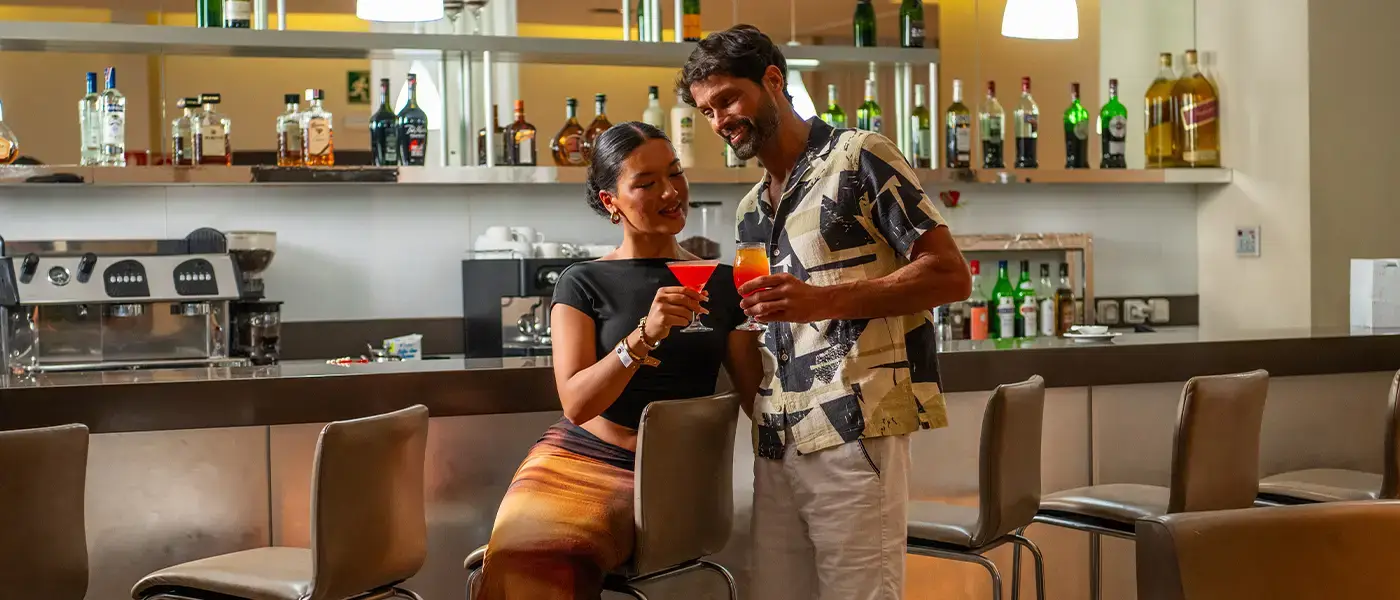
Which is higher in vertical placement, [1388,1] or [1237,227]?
[1388,1]

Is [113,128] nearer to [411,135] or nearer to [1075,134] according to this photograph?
[411,135]

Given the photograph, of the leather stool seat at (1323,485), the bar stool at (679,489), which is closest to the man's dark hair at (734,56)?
the bar stool at (679,489)

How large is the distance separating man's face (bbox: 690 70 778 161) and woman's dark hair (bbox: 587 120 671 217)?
0.17 metres

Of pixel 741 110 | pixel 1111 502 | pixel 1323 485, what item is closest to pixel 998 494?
pixel 1111 502

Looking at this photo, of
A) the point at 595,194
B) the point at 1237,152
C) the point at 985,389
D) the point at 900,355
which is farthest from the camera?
the point at 1237,152

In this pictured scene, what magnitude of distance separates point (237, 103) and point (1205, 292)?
3.87 m

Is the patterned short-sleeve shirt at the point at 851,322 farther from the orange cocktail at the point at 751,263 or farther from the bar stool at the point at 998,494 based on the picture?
the bar stool at the point at 998,494

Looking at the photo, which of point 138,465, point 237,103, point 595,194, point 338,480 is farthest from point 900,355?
point 237,103

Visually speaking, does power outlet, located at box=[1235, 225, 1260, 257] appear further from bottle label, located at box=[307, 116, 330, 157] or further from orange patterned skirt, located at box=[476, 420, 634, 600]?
orange patterned skirt, located at box=[476, 420, 634, 600]

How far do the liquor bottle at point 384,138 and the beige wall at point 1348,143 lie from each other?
3234 millimetres

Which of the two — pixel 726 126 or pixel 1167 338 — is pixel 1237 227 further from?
pixel 726 126

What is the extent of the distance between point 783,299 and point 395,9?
190 centimetres

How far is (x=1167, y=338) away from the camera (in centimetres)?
346

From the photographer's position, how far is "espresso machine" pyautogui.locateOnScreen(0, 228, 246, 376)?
13.2ft
